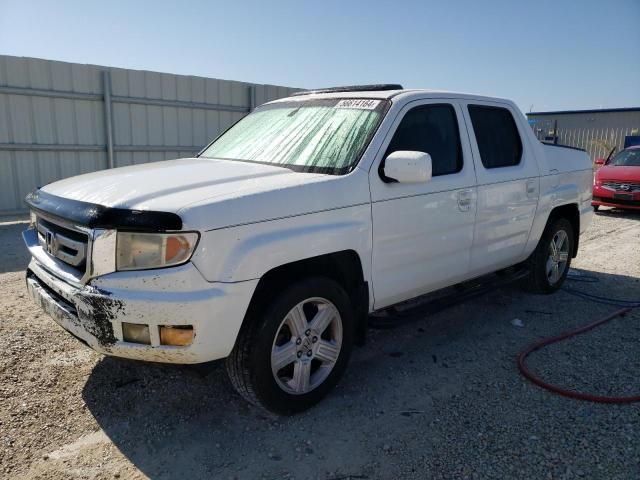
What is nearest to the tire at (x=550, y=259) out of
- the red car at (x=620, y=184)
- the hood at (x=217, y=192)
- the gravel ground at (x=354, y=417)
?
the gravel ground at (x=354, y=417)

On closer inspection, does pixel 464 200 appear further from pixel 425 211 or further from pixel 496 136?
pixel 496 136

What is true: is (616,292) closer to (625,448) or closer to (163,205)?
(625,448)

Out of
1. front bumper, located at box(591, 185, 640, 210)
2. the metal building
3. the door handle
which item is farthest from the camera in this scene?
the metal building

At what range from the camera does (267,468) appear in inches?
104

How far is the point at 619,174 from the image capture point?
1166 cm

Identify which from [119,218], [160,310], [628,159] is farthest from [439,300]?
[628,159]

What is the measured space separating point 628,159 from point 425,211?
440 inches

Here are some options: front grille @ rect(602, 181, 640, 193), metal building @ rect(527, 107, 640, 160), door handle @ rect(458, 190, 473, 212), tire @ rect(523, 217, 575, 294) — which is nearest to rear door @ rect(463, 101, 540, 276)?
door handle @ rect(458, 190, 473, 212)

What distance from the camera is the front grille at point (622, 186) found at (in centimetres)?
1134

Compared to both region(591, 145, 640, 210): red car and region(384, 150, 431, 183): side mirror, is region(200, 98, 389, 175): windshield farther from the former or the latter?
region(591, 145, 640, 210): red car

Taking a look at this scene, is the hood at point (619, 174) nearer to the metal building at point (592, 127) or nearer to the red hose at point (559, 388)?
the red hose at point (559, 388)

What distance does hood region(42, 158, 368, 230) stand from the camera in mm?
2584

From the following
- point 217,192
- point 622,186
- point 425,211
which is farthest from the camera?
point 622,186

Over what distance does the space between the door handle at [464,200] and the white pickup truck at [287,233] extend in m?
0.01
